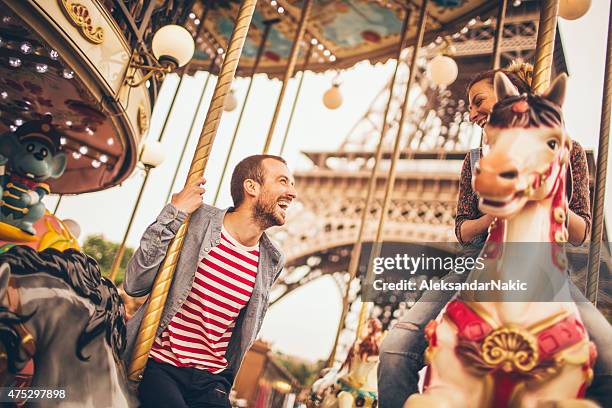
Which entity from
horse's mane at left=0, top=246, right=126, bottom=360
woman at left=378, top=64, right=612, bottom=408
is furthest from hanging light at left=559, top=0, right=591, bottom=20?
horse's mane at left=0, top=246, right=126, bottom=360

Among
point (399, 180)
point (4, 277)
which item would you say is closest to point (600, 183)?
point (4, 277)

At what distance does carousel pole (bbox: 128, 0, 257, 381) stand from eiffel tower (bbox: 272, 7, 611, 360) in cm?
906

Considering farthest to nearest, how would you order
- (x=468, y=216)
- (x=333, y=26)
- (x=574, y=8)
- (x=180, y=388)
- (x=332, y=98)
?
(x=333, y=26)
(x=332, y=98)
(x=574, y=8)
(x=180, y=388)
(x=468, y=216)

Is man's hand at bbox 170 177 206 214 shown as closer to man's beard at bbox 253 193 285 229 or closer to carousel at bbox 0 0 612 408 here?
carousel at bbox 0 0 612 408

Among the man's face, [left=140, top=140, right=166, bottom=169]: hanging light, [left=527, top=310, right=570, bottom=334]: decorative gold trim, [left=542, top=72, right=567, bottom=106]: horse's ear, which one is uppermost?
[left=140, top=140, right=166, bottom=169]: hanging light

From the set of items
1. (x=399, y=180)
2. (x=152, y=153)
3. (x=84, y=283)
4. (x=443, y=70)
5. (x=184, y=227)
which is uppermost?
(x=399, y=180)

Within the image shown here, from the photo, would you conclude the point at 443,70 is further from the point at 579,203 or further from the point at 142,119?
the point at 579,203

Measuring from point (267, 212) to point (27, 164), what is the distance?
2.20m

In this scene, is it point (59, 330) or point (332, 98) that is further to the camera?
point (332, 98)

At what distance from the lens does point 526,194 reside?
3.68ft

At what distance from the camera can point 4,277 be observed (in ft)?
4.24

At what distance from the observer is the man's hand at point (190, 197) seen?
70.1 inches

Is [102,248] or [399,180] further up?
[399,180]

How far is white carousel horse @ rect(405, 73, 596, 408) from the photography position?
1093 mm
